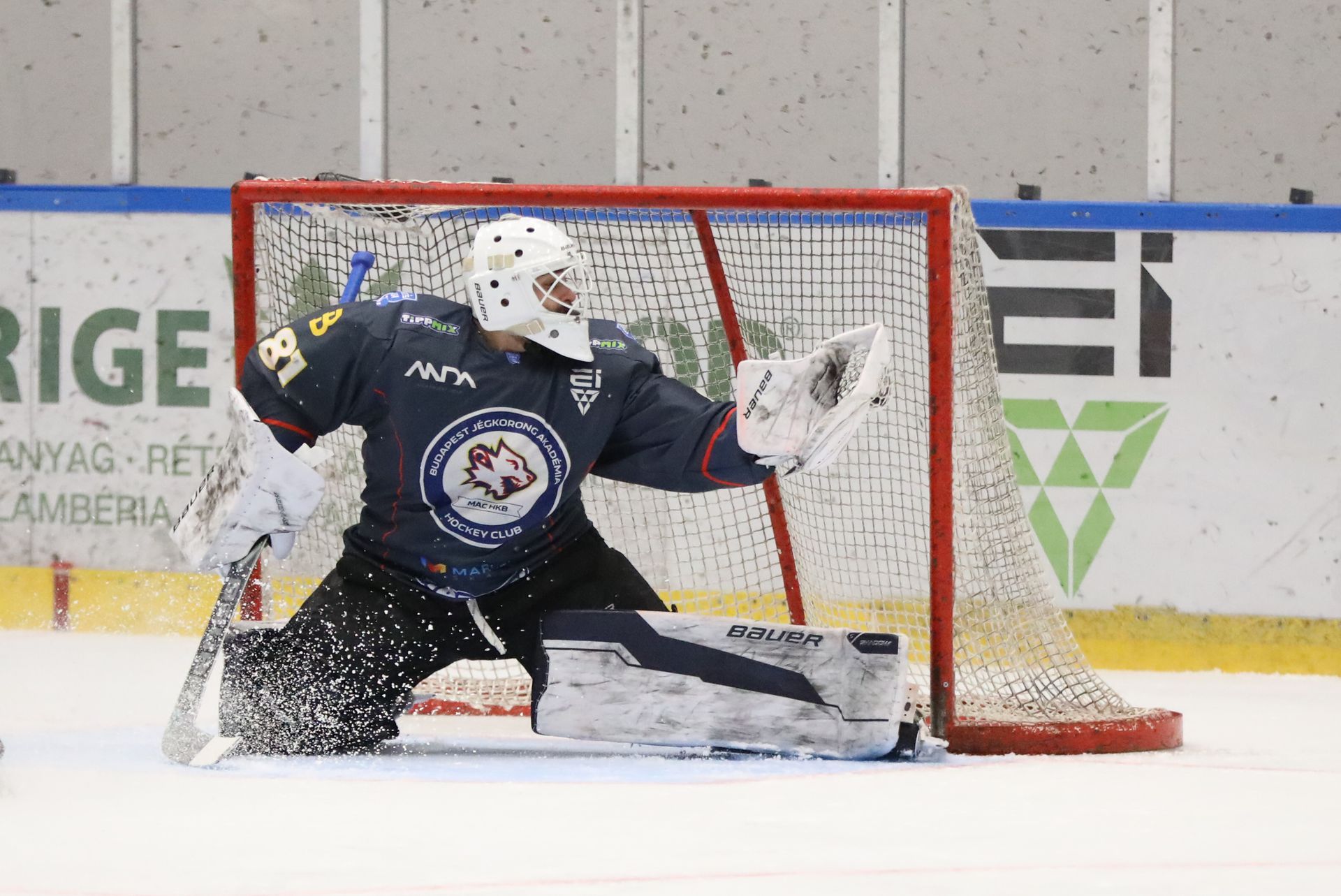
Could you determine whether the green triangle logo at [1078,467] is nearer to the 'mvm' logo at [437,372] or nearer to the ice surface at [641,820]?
the ice surface at [641,820]

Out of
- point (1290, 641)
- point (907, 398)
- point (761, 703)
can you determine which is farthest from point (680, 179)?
point (761, 703)

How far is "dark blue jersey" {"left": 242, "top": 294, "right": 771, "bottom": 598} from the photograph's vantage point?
10.5ft

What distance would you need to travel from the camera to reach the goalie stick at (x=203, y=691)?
3.10 meters

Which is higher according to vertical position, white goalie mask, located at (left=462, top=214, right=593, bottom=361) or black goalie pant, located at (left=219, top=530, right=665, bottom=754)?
white goalie mask, located at (left=462, top=214, right=593, bottom=361)

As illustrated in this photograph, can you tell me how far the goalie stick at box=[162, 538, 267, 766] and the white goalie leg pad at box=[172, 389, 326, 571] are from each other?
0.04 meters

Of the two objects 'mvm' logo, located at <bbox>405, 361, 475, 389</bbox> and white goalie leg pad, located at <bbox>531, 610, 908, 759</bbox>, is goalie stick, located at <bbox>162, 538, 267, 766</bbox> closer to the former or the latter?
'mvm' logo, located at <bbox>405, 361, 475, 389</bbox>

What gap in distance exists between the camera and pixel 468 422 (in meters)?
3.24

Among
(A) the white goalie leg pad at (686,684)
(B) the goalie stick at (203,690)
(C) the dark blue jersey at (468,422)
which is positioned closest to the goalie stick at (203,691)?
(B) the goalie stick at (203,690)

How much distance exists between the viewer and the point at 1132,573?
15.6 ft

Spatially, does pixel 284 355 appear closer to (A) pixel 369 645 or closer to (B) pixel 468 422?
Result: (B) pixel 468 422

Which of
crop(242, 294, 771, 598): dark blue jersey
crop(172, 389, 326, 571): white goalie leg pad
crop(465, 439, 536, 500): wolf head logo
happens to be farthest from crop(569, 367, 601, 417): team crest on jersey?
crop(172, 389, 326, 571): white goalie leg pad

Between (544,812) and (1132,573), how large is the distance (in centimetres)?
263

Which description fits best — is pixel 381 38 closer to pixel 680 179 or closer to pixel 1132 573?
pixel 680 179

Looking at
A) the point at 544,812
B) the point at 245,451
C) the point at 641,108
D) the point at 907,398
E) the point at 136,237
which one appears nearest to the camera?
the point at 544,812
